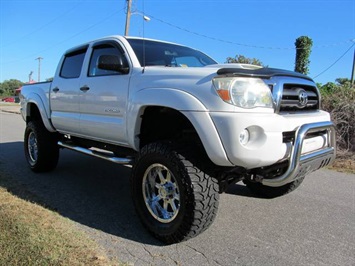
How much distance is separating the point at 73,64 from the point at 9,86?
429 feet

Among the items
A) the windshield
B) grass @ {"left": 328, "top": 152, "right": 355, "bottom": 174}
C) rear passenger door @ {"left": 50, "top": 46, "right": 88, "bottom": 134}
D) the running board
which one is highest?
the windshield

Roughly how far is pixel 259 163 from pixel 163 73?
4.39 feet

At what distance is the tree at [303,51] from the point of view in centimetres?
1719

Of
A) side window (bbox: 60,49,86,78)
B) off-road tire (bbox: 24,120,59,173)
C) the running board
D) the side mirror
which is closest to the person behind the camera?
the side mirror

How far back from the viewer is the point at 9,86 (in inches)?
4828

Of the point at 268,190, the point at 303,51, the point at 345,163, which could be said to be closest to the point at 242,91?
the point at 268,190

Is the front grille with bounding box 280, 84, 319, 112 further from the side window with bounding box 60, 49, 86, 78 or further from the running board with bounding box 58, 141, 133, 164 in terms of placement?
the side window with bounding box 60, 49, 86, 78

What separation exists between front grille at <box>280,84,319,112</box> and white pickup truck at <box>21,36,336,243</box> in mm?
11

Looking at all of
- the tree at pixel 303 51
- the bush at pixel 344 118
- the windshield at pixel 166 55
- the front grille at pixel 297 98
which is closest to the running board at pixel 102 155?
the windshield at pixel 166 55

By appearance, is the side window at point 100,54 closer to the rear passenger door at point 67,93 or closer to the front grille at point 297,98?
the rear passenger door at point 67,93

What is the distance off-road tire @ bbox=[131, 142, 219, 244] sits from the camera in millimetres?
3225

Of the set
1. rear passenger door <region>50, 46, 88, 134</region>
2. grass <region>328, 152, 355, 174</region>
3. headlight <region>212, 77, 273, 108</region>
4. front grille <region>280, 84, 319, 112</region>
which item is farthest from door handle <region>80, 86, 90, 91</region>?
grass <region>328, 152, 355, 174</region>

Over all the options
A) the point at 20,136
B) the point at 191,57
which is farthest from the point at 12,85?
the point at 191,57

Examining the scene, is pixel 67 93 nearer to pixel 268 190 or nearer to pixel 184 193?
pixel 184 193
